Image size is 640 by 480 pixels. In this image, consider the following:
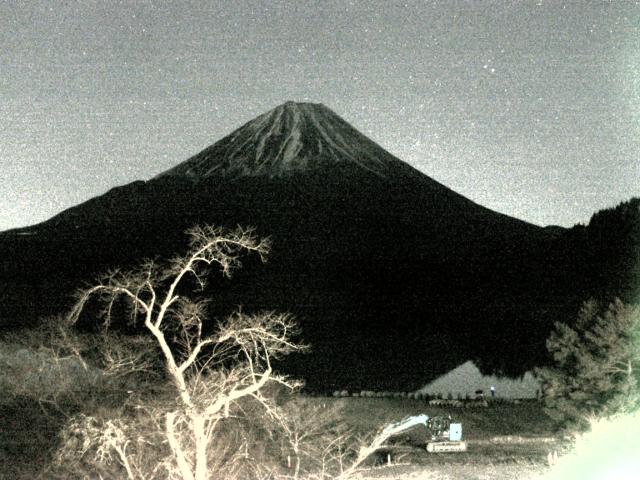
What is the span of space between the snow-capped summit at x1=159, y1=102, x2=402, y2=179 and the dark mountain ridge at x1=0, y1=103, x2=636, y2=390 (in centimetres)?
36

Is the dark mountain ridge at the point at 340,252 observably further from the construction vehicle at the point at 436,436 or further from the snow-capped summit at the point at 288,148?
the construction vehicle at the point at 436,436

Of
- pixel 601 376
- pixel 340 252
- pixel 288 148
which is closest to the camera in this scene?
pixel 601 376

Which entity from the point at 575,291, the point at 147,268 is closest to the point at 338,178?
the point at 575,291

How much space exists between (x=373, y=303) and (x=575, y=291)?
30038mm

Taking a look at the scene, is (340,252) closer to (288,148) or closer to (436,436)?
(288,148)

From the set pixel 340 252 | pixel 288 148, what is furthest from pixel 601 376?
pixel 288 148

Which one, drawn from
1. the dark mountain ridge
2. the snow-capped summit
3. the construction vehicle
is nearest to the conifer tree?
the construction vehicle

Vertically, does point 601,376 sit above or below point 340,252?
below

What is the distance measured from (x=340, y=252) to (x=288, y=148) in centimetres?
3768

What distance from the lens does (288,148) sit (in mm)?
143625

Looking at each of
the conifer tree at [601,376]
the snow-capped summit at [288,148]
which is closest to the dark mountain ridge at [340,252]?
the snow-capped summit at [288,148]

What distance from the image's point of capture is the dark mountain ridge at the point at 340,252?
2071 inches

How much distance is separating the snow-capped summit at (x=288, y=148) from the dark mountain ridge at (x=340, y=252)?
36cm

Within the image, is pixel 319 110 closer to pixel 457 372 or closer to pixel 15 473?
pixel 457 372
